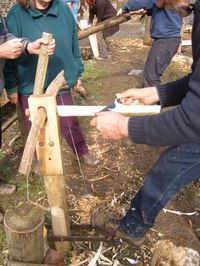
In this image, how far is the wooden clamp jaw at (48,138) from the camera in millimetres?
1892

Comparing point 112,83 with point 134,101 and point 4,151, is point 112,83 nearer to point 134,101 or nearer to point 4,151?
point 4,151

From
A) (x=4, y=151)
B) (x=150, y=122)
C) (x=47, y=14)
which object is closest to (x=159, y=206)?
(x=150, y=122)

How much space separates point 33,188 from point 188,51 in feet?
21.3

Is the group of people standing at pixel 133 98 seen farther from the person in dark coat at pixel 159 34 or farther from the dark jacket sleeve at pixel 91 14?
the dark jacket sleeve at pixel 91 14

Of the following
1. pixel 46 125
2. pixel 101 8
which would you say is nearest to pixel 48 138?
pixel 46 125

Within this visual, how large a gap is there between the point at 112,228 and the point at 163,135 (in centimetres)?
110

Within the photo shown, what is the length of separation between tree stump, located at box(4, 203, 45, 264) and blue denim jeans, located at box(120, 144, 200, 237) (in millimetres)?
725

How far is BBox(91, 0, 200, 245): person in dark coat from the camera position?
6.12 ft

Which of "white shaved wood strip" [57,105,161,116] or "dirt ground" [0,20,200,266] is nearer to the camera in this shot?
"white shaved wood strip" [57,105,161,116]

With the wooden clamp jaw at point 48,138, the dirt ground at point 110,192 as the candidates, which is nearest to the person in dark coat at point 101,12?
the dirt ground at point 110,192

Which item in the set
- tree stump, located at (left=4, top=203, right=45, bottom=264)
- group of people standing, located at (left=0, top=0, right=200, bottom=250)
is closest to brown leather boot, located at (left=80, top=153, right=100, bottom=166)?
group of people standing, located at (left=0, top=0, right=200, bottom=250)

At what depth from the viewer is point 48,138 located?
6.58ft

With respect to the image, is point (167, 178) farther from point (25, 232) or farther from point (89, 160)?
point (89, 160)

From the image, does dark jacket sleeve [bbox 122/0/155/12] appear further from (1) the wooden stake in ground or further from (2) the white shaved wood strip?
(2) the white shaved wood strip
